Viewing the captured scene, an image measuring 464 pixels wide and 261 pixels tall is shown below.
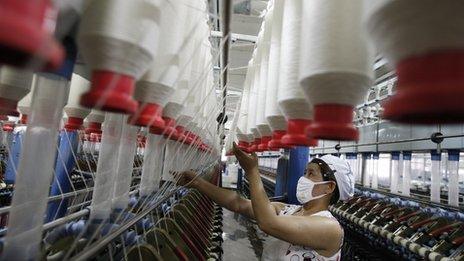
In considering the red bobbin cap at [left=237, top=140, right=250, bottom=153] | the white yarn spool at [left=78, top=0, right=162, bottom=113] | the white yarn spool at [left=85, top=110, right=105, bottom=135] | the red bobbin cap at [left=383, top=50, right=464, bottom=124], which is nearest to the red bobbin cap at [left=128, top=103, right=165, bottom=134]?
the white yarn spool at [left=78, top=0, right=162, bottom=113]

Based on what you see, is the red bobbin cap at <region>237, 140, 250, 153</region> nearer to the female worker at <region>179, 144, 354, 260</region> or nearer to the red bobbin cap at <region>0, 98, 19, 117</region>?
the female worker at <region>179, 144, 354, 260</region>

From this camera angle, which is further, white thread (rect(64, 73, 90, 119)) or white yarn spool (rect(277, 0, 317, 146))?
white thread (rect(64, 73, 90, 119))

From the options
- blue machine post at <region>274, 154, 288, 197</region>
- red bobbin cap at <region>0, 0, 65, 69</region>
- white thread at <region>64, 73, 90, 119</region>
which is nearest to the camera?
red bobbin cap at <region>0, 0, 65, 69</region>

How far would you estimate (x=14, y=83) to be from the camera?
619 millimetres

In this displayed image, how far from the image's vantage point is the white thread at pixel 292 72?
1.92 feet

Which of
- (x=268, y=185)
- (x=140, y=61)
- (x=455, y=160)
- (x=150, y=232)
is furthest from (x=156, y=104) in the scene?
(x=268, y=185)

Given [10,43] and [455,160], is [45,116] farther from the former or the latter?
[455,160]

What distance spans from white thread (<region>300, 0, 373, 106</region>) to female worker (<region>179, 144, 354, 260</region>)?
117 centimetres

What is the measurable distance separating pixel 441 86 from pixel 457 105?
2cm

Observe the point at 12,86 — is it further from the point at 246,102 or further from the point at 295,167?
the point at 295,167

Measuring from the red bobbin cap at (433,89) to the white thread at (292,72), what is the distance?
0.26m

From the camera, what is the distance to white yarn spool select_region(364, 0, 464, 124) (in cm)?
29

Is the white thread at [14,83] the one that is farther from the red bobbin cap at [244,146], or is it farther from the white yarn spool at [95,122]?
the red bobbin cap at [244,146]

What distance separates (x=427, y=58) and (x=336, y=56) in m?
0.14
